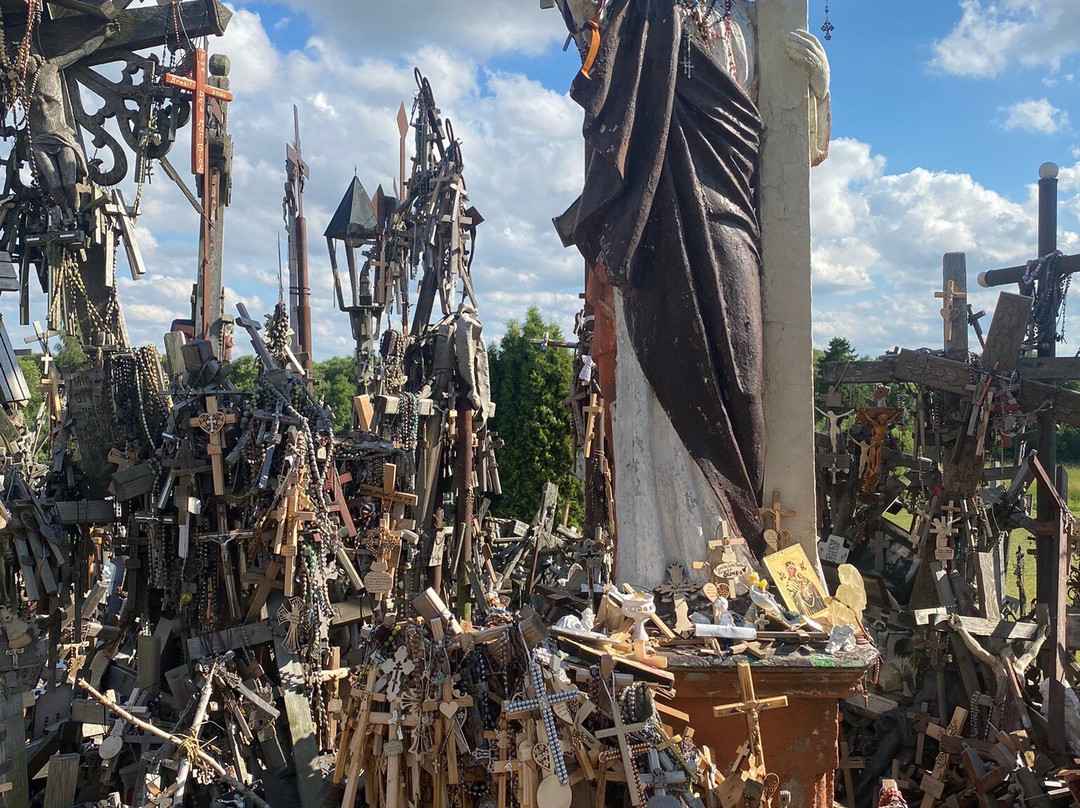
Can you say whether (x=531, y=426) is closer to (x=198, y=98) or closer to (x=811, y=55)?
(x=198, y=98)

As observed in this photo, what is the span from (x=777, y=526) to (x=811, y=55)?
2578 mm

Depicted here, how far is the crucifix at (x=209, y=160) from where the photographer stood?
874cm

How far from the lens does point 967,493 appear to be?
8023 millimetres

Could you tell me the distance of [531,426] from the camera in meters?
20.0

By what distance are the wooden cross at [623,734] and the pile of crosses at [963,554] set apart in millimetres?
3161

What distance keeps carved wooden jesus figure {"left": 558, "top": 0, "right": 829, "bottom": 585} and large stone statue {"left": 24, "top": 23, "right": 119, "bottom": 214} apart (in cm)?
552

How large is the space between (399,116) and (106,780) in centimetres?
1006

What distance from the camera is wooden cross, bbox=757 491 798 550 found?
4.67 metres

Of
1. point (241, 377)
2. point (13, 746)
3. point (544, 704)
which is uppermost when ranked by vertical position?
point (241, 377)

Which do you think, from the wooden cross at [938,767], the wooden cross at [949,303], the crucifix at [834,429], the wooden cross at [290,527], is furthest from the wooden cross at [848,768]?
the wooden cross at [949,303]

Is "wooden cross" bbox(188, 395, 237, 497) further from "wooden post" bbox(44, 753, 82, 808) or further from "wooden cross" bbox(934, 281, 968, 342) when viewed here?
"wooden cross" bbox(934, 281, 968, 342)

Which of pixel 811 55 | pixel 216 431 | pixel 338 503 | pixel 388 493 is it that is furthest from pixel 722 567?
pixel 388 493

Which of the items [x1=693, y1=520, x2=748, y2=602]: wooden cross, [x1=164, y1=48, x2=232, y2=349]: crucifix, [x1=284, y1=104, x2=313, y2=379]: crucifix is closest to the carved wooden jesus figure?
[x1=693, y1=520, x2=748, y2=602]: wooden cross

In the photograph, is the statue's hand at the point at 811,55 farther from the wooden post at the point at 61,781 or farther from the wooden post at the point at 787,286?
the wooden post at the point at 61,781
